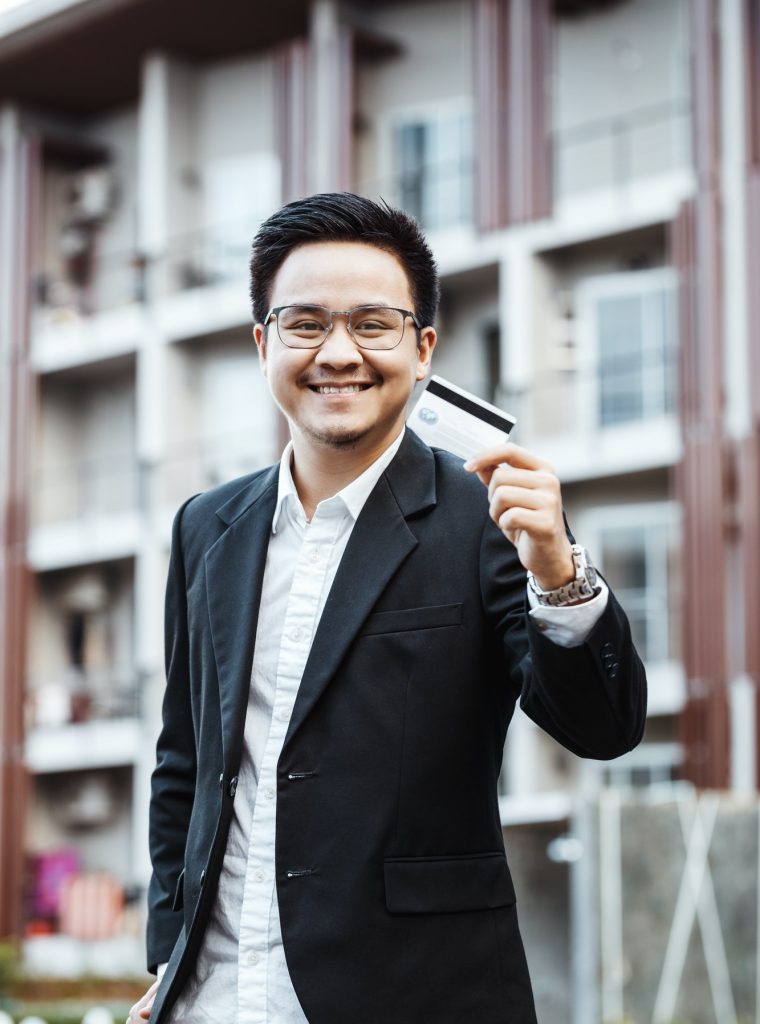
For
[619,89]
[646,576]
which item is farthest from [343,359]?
[619,89]

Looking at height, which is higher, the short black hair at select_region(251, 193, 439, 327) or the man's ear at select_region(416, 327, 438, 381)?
the short black hair at select_region(251, 193, 439, 327)

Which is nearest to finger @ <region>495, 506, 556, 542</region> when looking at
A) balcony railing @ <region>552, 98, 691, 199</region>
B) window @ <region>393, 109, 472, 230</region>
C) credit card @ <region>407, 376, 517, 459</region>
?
credit card @ <region>407, 376, 517, 459</region>

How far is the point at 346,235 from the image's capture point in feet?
8.91

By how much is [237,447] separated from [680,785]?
779 centimetres

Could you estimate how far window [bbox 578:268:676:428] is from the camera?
18.9 m

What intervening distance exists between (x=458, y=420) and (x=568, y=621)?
377 mm

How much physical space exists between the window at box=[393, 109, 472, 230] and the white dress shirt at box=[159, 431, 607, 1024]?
60.5 feet

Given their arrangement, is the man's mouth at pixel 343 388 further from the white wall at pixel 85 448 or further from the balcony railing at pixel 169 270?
the white wall at pixel 85 448

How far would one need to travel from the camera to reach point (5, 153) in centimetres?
2516

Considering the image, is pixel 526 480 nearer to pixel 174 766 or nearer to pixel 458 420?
pixel 458 420

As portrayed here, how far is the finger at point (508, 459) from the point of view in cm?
238

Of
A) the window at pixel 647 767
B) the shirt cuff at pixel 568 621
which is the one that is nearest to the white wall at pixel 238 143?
the window at pixel 647 767

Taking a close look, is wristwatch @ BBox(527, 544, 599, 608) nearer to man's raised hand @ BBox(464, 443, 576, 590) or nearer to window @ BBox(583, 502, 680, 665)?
Result: man's raised hand @ BBox(464, 443, 576, 590)

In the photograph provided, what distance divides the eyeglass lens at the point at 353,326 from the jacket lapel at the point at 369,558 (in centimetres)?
21
